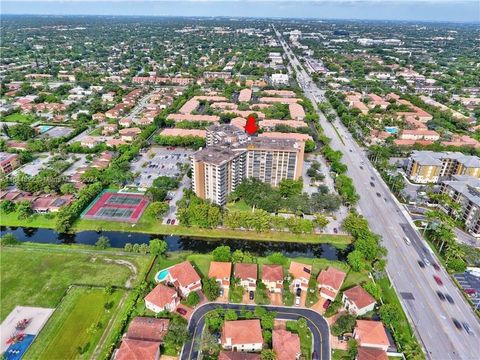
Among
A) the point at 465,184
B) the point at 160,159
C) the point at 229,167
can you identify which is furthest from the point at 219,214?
the point at 465,184

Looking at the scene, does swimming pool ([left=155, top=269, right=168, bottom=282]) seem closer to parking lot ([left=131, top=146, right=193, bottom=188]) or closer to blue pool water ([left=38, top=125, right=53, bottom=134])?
parking lot ([left=131, top=146, right=193, bottom=188])

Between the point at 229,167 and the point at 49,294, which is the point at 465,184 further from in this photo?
the point at 49,294

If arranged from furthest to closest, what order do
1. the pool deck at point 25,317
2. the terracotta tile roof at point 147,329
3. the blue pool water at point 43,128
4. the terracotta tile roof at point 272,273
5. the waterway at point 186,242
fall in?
the blue pool water at point 43,128, the waterway at point 186,242, the terracotta tile roof at point 272,273, the pool deck at point 25,317, the terracotta tile roof at point 147,329

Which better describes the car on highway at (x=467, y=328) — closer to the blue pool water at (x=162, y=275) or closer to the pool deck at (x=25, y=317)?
the blue pool water at (x=162, y=275)

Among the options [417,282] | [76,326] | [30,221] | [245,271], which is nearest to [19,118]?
[30,221]

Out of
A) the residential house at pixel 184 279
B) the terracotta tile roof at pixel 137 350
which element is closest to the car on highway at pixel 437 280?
the residential house at pixel 184 279

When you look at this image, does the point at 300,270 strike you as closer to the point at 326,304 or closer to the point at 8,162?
the point at 326,304

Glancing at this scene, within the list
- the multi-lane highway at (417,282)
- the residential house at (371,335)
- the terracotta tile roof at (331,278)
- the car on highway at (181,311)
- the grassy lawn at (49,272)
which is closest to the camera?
the residential house at (371,335)
